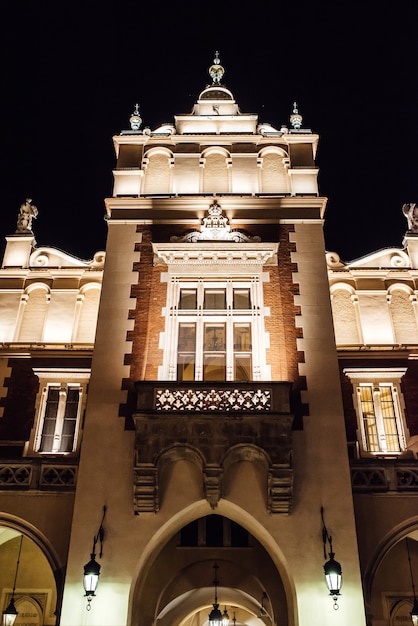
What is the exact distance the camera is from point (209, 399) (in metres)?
12.8

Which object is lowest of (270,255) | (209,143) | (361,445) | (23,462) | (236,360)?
(23,462)

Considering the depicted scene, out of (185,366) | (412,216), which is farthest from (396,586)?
(412,216)

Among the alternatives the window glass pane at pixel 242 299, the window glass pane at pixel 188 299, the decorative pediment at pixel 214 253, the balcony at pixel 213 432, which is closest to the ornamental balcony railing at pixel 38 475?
the balcony at pixel 213 432

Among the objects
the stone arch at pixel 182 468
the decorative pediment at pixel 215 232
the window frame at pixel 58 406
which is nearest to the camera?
the stone arch at pixel 182 468

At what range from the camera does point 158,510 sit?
1238 cm

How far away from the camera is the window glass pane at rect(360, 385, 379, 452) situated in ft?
51.3

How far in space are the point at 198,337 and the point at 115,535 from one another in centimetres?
Answer: 478

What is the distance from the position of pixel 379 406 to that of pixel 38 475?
874 centimetres

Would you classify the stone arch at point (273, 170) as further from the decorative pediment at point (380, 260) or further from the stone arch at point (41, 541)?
the stone arch at point (41, 541)

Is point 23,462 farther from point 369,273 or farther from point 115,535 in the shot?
point 369,273

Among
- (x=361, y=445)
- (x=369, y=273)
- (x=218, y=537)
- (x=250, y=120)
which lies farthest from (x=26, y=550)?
(x=250, y=120)

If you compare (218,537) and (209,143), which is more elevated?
(209,143)

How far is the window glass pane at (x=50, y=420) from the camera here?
15.6 meters

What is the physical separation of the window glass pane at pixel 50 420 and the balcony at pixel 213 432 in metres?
4.14
